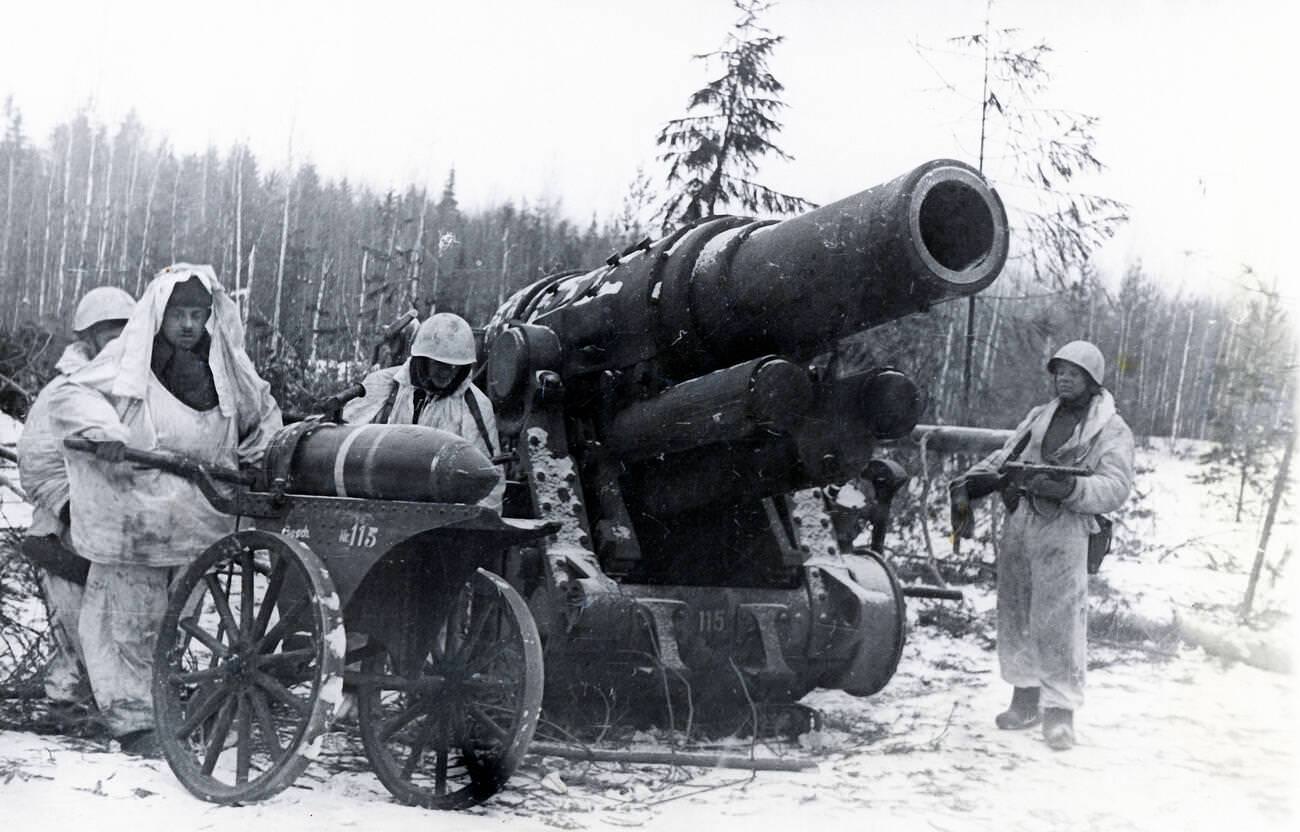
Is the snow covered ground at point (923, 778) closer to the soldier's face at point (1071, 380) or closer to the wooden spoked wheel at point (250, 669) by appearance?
the wooden spoked wheel at point (250, 669)

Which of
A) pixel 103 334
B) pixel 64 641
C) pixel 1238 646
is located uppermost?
pixel 103 334

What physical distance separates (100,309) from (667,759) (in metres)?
3.19

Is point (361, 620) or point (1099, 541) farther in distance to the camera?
point (1099, 541)

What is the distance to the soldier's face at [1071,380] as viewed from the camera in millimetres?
6688

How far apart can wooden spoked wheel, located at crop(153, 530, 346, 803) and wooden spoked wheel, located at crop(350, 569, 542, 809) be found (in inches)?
14.4

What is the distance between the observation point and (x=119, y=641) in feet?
18.0

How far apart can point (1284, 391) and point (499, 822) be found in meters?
5.02

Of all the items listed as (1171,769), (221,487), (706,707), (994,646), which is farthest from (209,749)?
(994,646)

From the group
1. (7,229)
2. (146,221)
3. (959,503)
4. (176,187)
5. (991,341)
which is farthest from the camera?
(146,221)

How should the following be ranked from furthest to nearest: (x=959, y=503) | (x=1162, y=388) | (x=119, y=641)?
(x=1162, y=388) < (x=959, y=503) < (x=119, y=641)

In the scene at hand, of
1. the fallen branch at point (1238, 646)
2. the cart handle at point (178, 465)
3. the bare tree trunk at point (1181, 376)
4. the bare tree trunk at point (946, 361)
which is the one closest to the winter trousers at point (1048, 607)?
the fallen branch at point (1238, 646)

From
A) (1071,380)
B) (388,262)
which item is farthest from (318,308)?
(1071,380)

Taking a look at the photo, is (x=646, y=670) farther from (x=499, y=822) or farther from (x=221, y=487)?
(x=221, y=487)

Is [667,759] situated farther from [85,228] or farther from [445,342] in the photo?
[85,228]
